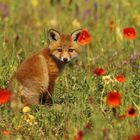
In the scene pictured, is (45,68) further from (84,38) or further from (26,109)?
(26,109)

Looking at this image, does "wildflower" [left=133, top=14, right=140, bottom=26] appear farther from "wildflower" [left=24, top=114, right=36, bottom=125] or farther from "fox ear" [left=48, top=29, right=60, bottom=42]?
"wildflower" [left=24, top=114, right=36, bottom=125]

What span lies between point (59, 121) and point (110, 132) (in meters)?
0.98

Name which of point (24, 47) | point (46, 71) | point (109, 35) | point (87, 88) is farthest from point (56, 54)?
point (109, 35)

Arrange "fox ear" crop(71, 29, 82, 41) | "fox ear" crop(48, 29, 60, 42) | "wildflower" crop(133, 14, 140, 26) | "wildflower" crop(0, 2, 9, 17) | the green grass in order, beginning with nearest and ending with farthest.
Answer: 1. the green grass
2. "fox ear" crop(48, 29, 60, 42)
3. "fox ear" crop(71, 29, 82, 41)
4. "wildflower" crop(133, 14, 140, 26)
5. "wildflower" crop(0, 2, 9, 17)

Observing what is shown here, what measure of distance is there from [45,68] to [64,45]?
564 millimetres

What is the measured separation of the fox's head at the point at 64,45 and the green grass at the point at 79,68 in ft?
0.88

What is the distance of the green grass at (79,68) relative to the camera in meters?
5.27

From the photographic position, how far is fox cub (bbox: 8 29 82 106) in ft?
21.3

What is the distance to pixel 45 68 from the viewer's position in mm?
6895

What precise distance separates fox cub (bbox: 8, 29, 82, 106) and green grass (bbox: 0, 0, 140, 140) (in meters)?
0.16

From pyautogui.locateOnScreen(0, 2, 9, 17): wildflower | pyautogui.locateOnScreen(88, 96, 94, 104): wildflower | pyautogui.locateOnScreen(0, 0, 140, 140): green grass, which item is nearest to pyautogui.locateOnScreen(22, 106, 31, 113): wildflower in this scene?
pyautogui.locateOnScreen(0, 0, 140, 140): green grass

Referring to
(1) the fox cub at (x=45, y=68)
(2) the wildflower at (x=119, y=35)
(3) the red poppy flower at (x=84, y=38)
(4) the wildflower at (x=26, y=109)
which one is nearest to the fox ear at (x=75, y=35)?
→ (1) the fox cub at (x=45, y=68)

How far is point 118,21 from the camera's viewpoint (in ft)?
30.1

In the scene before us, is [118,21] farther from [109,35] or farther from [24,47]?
[24,47]
